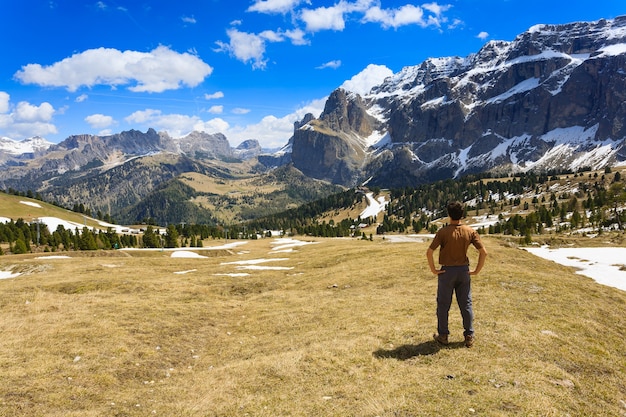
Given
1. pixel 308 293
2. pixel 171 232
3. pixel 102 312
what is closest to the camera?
pixel 102 312

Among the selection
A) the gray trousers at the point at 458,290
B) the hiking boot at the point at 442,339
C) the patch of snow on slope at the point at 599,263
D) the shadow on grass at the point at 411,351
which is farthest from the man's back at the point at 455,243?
the patch of snow on slope at the point at 599,263

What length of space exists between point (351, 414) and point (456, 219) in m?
7.57

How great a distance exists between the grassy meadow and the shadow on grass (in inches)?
2.9

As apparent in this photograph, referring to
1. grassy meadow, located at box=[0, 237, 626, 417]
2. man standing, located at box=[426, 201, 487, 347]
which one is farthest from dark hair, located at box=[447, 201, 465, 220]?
grassy meadow, located at box=[0, 237, 626, 417]

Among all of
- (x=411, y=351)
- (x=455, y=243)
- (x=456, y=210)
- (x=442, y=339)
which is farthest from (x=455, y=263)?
(x=411, y=351)

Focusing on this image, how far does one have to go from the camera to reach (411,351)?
14.1 metres

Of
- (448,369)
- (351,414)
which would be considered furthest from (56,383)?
(448,369)

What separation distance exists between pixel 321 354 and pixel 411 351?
3.47 metres

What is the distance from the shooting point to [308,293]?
29078 mm

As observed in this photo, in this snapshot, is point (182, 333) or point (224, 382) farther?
point (182, 333)

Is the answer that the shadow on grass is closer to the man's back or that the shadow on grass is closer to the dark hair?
the man's back

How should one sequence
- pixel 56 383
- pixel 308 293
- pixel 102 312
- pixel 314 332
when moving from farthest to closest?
pixel 308 293 < pixel 102 312 < pixel 314 332 < pixel 56 383

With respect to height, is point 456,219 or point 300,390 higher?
point 456,219

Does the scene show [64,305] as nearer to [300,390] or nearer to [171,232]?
[300,390]
